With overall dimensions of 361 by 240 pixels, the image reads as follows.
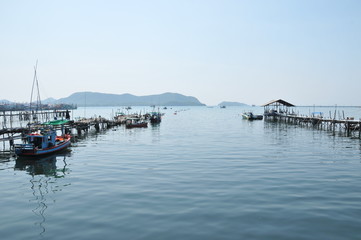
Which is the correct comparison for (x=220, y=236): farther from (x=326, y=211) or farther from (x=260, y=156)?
(x=260, y=156)

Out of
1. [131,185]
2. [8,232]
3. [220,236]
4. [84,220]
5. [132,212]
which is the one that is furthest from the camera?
[131,185]

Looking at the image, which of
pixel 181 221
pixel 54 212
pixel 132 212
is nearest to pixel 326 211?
pixel 181 221

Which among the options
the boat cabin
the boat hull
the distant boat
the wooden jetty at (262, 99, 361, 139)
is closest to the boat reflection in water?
the boat hull

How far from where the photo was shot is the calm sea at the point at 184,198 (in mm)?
13383

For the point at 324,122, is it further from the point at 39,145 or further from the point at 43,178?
the point at 43,178

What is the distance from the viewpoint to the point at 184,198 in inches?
701

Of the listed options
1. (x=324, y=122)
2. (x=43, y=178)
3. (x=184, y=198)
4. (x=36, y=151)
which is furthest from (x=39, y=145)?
(x=324, y=122)

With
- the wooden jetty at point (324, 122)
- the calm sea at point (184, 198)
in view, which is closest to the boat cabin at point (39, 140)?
the calm sea at point (184, 198)

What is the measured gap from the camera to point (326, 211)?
1542 centimetres

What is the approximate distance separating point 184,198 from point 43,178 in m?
14.3

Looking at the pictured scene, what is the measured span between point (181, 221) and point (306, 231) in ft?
19.2

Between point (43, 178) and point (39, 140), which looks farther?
point (39, 140)

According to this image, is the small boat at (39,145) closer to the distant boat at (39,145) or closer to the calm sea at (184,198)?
the distant boat at (39,145)

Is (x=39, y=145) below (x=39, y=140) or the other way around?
below
